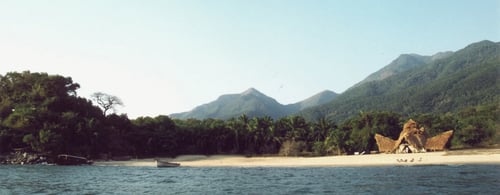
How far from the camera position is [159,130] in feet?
331

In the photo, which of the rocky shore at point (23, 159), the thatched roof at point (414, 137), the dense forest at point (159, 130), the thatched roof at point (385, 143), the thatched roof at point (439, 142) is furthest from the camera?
the thatched roof at point (385, 143)

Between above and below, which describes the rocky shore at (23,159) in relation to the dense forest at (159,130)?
below

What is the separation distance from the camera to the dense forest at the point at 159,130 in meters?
79.0

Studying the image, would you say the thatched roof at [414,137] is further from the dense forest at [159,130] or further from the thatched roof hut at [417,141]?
the dense forest at [159,130]

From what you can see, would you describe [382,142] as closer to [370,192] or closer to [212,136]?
[212,136]

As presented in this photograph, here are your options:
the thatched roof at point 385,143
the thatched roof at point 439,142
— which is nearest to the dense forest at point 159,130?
the thatched roof at point 385,143

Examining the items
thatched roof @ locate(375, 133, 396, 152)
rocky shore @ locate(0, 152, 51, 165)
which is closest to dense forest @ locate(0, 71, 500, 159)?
rocky shore @ locate(0, 152, 51, 165)

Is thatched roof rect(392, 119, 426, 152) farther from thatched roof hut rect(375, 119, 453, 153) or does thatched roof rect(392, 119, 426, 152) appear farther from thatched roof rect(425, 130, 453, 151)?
thatched roof rect(425, 130, 453, 151)

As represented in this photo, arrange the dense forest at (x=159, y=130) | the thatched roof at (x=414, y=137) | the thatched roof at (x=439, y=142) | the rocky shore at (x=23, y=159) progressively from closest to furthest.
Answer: the thatched roof at (x=439, y=142)
the rocky shore at (x=23, y=159)
the thatched roof at (x=414, y=137)
the dense forest at (x=159, y=130)

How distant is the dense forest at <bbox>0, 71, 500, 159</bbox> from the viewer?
7900 centimetres

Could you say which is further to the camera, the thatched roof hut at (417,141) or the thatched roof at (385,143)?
the thatched roof at (385,143)

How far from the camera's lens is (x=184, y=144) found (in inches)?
4092

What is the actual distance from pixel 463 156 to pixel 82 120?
62.3 meters

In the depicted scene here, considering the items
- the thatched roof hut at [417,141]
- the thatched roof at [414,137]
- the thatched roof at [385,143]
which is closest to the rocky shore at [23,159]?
the thatched roof at [385,143]
